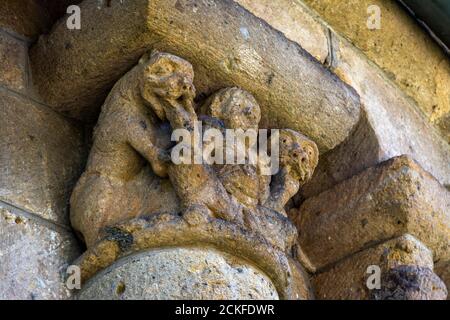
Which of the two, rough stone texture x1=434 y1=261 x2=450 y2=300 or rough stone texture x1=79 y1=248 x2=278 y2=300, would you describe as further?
rough stone texture x1=434 y1=261 x2=450 y2=300

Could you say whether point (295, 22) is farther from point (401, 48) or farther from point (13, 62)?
point (13, 62)

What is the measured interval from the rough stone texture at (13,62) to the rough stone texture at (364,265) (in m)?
1.04

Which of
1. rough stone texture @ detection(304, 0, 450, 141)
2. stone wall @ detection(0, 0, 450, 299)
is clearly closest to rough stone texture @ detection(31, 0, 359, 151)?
stone wall @ detection(0, 0, 450, 299)

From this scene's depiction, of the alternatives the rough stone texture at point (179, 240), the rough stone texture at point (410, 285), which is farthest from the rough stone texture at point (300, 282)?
the rough stone texture at point (179, 240)

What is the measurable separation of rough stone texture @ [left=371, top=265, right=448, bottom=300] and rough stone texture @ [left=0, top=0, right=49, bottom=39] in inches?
48.8

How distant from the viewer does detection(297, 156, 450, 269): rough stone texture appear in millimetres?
3184

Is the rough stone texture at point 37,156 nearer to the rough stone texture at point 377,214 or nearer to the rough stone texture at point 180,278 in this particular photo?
the rough stone texture at point 180,278

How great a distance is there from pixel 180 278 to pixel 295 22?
1092 mm

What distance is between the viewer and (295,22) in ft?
11.1

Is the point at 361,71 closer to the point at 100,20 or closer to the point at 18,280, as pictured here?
the point at 100,20

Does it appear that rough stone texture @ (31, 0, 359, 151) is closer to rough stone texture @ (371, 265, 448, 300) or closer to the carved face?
the carved face

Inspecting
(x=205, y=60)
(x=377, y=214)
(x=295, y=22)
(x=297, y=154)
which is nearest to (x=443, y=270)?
(x=377, y=214)

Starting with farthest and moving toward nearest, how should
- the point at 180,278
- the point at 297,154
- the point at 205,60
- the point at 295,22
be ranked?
the point at 295,22 < the point at 297,154 < the point at 205,60 < the point at 180,278
